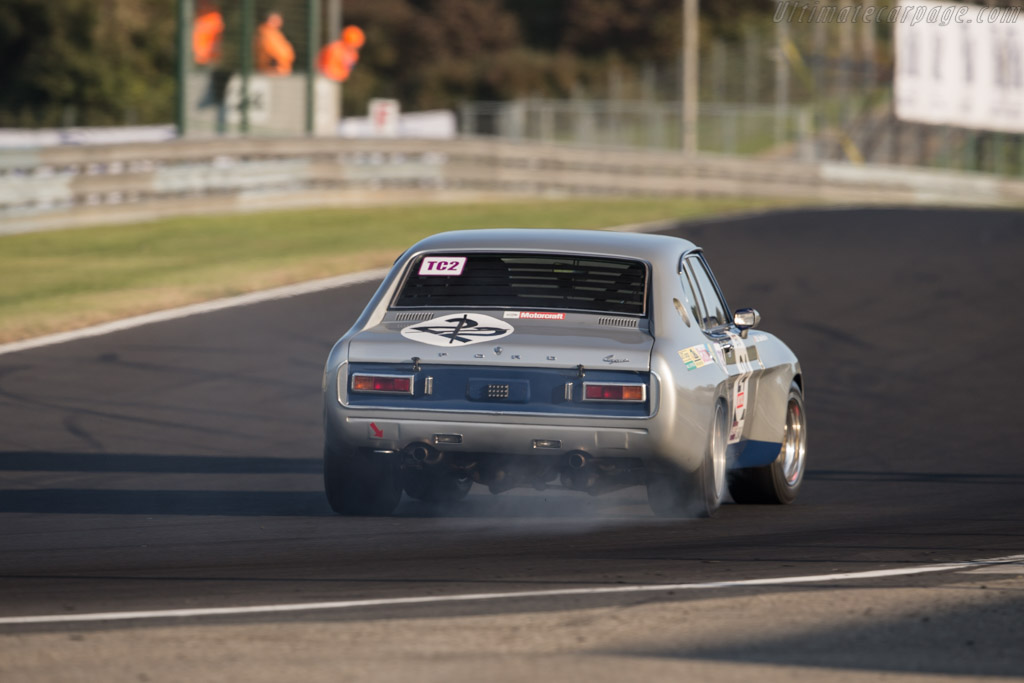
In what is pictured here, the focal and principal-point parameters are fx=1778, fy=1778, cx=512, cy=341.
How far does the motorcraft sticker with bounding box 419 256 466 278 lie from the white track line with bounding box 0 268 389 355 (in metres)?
6.80

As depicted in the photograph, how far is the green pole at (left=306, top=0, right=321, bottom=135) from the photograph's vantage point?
106 feet

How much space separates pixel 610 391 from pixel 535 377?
36 centimetres

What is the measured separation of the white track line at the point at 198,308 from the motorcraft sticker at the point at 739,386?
7.47 metres

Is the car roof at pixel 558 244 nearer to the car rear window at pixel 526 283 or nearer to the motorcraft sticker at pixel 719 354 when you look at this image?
the car rear window at pixel 526 283

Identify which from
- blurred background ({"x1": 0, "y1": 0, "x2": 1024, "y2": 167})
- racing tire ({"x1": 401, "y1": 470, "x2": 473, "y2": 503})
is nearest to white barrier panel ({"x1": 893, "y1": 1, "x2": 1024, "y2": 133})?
blurred background ({"x1": 0, "y1": 0, "x2": 1024, "y2": 167})

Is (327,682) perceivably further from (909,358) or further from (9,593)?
(909,358)

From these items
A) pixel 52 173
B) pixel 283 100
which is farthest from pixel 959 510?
pixel 283 100

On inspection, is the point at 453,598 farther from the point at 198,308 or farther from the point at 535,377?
the point at 198,308

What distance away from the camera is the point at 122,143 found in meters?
23.8

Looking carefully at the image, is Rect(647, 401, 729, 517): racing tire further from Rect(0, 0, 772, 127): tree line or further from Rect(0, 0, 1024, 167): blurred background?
Rect(0, 0, 772, 127): tree line

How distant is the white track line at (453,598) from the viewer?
645cm

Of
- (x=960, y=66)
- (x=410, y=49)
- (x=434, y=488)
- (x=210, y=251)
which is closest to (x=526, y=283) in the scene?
(x=434, y=488)

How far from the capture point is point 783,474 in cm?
1030

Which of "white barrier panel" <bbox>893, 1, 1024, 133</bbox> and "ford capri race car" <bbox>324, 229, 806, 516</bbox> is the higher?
"white barrier panel" <bbox>893, 1, 1024, 133</bbox>
